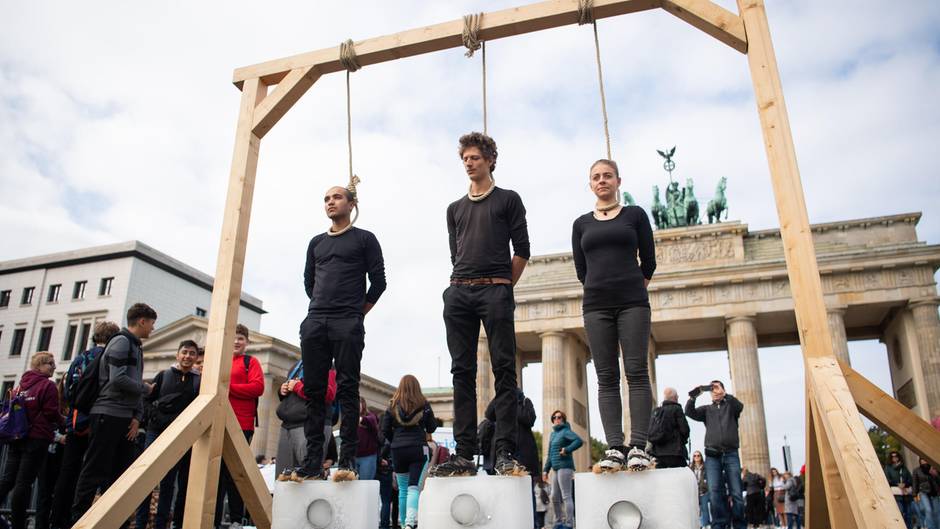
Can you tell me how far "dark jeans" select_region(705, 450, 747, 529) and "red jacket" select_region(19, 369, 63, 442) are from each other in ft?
27.2

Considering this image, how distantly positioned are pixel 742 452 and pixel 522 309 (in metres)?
13.4

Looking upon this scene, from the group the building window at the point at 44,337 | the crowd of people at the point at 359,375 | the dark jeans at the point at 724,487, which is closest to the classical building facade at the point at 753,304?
the dark jeans at the point at 724,487

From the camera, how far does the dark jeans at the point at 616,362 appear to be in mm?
5105

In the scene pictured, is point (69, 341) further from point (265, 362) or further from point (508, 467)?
point (508, 467)

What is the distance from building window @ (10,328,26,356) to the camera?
52812 mm

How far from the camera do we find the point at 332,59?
6.59 meters

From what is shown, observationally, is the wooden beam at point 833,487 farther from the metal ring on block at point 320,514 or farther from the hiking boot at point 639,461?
the metal ring on block at point 320,514

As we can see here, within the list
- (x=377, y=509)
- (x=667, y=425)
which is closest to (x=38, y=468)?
(x=377, y=509)

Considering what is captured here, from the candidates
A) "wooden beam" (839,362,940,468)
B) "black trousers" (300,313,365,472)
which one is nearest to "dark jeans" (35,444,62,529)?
"black trousers" (300,313,365,472)

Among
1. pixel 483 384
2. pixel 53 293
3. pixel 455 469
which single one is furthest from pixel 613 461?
pixel 53 293

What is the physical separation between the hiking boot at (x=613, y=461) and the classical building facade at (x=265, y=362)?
1251 inches

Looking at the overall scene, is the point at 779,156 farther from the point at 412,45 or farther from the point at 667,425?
the point at 667,425

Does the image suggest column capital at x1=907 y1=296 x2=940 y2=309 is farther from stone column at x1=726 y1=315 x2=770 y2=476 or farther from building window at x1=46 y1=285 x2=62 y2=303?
building window at x1=46 y1=285 x2=62 y2=303

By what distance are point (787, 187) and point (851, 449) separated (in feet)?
6.60
